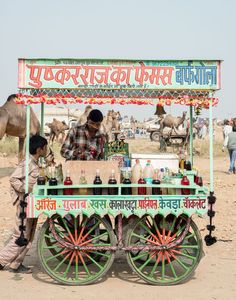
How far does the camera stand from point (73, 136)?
21.4ft

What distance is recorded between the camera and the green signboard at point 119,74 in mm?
5297

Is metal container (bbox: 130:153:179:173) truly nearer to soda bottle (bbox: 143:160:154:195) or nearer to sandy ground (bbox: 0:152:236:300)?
soda bottle (bbox: 143:160:154:195)

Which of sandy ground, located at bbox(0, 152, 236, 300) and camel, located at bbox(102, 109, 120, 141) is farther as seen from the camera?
camel, located at bbox(102, 109, 120, 141)

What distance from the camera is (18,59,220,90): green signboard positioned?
209 inches

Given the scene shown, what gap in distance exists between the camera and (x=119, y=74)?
5.33 m

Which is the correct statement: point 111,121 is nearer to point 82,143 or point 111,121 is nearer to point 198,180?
point 82,143

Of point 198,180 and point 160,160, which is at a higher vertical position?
point 160,160

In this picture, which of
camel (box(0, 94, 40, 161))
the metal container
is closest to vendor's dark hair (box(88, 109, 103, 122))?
the metal container

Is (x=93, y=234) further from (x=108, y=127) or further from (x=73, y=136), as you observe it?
(x=108, y=127)

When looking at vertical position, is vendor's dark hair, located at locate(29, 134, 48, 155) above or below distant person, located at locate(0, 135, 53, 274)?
above

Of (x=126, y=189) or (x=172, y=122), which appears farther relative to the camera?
(x=172, y=122)

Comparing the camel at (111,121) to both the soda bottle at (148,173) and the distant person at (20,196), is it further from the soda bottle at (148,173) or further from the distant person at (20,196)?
the soda bottle at (148,173)

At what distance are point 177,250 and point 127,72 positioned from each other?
1.93 meters

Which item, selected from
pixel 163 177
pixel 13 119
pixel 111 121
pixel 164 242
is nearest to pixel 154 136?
pixel 111 121
